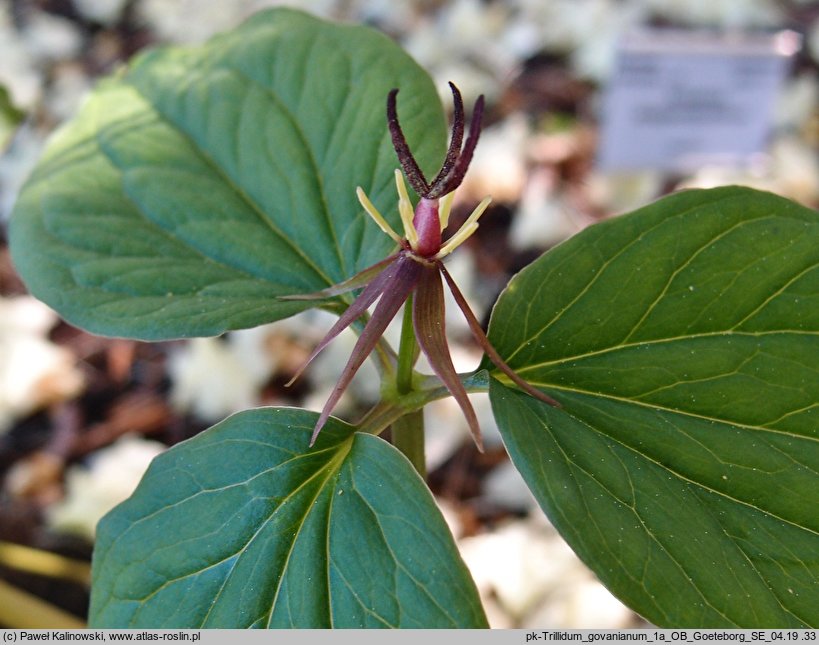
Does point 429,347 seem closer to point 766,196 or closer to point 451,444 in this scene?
point 766,196

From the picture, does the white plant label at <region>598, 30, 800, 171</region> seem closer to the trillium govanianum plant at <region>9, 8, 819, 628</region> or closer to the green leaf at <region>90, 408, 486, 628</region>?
the trillium govanianum plant at <region>9, 8, 819, 628</region>

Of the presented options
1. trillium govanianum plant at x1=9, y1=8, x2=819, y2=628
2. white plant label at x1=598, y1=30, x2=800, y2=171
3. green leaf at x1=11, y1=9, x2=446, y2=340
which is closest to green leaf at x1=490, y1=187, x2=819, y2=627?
trillium govanianum plant at x1=9, y1=8, x2=819, y2=628

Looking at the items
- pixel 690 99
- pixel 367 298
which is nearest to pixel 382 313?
Result: pixel 367 298

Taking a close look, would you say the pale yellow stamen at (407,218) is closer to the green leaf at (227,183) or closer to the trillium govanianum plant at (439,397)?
the trillium govanianum plant at (439,397)

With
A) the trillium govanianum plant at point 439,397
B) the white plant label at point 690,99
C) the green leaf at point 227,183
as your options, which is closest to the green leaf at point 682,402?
the trillium govanianum plant at point 439,397

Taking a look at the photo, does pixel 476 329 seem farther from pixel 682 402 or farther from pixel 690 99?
pixel 690 99

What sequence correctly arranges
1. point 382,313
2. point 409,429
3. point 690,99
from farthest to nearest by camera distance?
point 690,99 < point 409,429 < point 382,313
